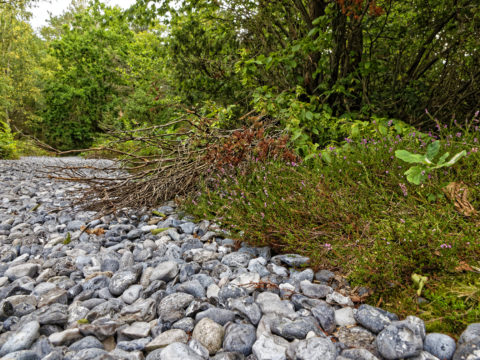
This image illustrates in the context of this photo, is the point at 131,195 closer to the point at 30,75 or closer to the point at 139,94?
the point at 139,94

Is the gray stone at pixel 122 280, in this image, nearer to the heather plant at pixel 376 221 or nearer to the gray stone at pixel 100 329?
the gray stone at pixel 100 329

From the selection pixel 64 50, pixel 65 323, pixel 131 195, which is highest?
pixel 64 50

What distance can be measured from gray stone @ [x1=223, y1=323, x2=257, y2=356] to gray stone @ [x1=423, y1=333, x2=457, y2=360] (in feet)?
2.36

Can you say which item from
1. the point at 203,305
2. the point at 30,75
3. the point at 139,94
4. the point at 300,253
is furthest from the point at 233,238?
the point at 30,75

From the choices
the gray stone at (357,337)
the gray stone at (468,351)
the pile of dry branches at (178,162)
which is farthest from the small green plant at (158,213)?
the gray stone at (468,351)

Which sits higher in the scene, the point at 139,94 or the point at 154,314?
the point at 139,94

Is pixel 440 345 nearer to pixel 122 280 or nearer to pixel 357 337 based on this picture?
pixel 357 337

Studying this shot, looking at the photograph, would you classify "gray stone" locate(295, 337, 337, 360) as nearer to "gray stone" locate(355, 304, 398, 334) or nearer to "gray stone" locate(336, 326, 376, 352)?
"gray stone" locate(336, 326, 376, 352)

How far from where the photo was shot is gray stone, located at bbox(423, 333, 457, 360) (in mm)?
1169

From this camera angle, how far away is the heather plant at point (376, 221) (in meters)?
1.52

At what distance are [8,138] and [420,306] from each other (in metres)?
12.7

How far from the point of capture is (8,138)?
10.2 m

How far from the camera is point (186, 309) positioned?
61.9 inches

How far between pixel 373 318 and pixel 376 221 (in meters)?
0.91
